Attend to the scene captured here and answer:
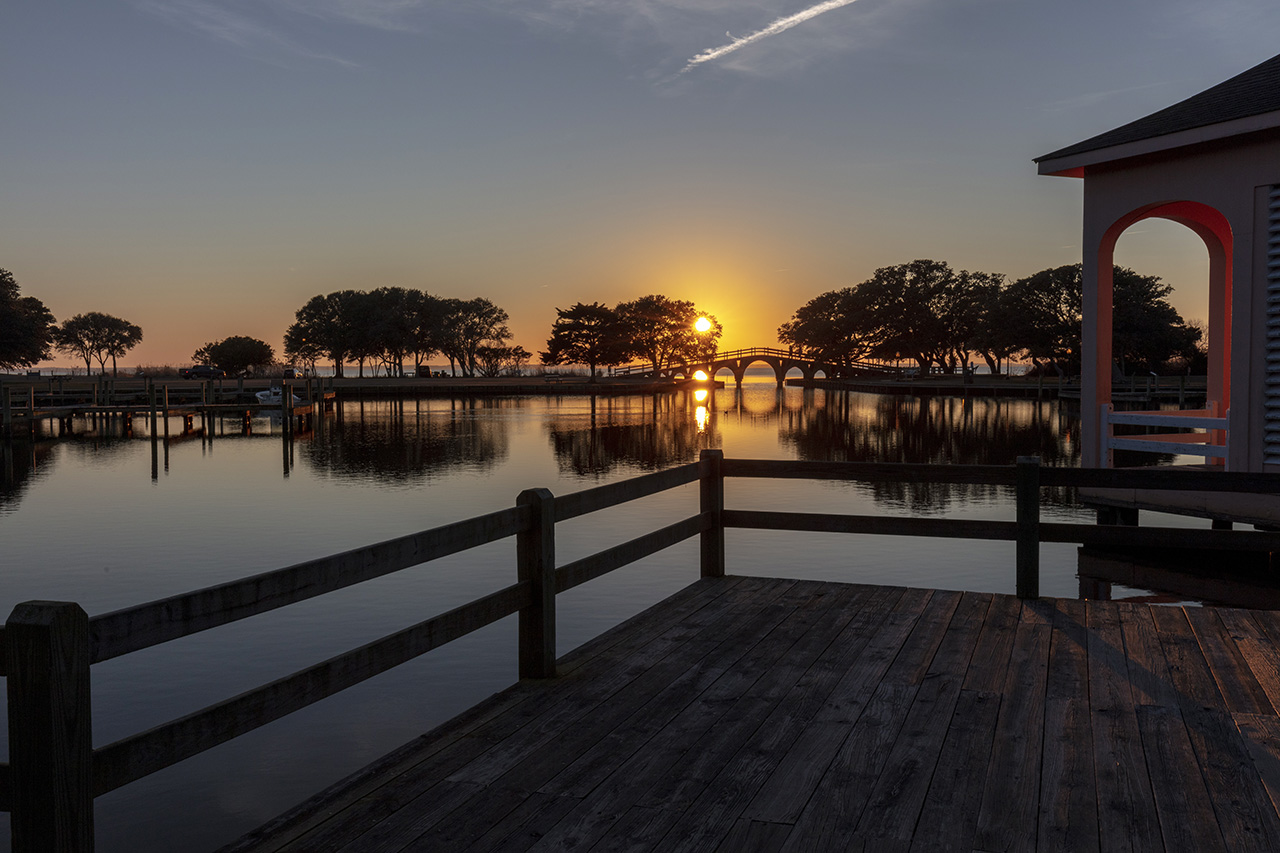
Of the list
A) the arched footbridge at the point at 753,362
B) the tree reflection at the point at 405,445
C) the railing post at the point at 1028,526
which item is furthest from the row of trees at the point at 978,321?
the railing post at the point at 1028,526

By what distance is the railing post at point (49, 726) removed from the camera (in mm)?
3025

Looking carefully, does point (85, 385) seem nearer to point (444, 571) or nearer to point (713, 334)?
point (444, 571)

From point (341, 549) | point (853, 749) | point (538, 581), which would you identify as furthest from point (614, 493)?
point (341, 549)

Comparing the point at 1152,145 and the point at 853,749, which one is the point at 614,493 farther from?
the point at 1152,145

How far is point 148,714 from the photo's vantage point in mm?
10047

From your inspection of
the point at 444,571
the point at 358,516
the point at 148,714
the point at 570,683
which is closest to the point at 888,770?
the point at 570,683

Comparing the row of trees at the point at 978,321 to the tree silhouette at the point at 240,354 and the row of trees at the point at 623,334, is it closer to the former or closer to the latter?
the row of trees at the point at 623,334

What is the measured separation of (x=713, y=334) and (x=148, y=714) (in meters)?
170

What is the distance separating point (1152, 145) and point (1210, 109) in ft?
2.60

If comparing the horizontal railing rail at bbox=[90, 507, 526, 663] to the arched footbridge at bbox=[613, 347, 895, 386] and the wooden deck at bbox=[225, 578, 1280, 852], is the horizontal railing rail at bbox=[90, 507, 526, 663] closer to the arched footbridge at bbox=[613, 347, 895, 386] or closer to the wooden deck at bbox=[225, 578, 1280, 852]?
the wooden deck at bbox=[225, 578, 1280, 852]

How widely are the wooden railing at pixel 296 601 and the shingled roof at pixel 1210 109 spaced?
724cm

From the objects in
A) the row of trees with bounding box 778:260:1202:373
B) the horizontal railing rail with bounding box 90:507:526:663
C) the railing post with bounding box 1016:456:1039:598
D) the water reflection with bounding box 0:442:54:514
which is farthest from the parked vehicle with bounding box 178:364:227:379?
the horizontal railing rail with bounding box 90:507:526:663

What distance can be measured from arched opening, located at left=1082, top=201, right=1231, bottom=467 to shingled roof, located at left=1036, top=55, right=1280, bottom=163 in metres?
1.12

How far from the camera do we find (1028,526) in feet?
25.4
